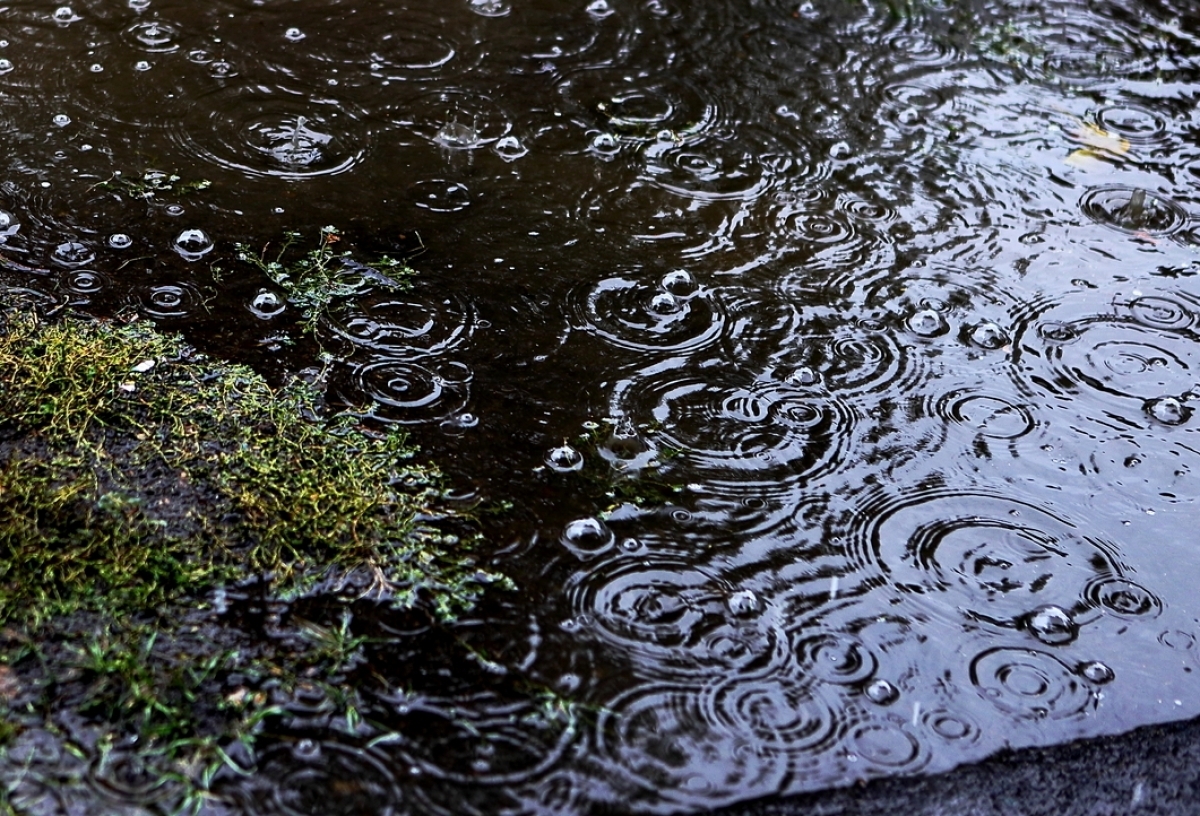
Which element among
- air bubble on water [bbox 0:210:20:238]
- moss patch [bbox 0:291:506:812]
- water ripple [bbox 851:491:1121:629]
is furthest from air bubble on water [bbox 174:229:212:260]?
water ripple [bbox 851:491:1121:629]

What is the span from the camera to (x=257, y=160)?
349 centimetres

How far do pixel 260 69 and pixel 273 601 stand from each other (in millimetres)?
2399

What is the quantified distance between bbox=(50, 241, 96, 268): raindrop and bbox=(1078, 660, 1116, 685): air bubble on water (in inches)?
110

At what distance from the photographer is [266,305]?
9.70ft

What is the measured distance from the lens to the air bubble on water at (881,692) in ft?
7.33

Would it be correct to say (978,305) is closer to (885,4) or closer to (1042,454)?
(1042,454)

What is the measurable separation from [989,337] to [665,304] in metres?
0.98

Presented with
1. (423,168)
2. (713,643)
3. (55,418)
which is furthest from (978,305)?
(55,418)

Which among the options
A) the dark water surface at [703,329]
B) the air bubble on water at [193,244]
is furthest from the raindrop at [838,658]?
the air bubble on water at [193,244]

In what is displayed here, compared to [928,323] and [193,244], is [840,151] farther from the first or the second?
[193,244]

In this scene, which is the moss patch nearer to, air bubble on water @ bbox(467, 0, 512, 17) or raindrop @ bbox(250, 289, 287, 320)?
raindrop @ bbox(250, 289, 287, 320)

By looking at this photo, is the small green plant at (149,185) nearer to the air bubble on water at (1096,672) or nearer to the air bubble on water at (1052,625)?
the air bubble on water at (1052,625)

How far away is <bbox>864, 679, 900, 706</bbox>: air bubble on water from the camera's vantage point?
2234 mm

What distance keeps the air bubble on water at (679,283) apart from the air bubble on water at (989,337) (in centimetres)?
85
